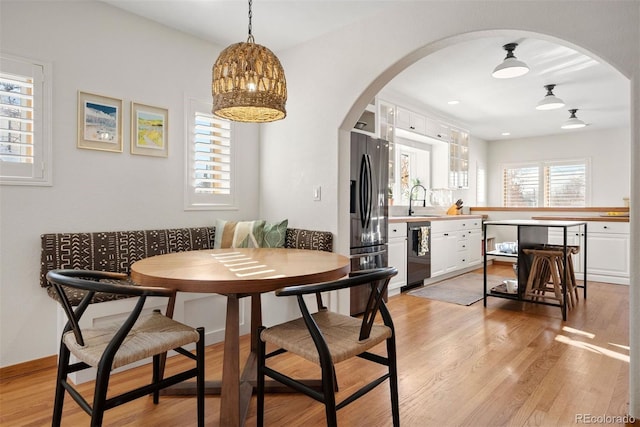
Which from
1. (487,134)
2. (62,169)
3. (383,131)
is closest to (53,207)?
Answer: (62,169)

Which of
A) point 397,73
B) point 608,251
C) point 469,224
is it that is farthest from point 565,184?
point 397,73

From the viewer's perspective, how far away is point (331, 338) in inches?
60.5

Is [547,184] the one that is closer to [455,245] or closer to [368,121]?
[455,245]

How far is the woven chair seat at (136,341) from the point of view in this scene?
4.53 feet

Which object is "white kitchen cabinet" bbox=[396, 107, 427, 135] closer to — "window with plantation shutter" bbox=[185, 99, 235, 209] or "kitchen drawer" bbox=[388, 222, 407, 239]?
"kitchen drawer" bbox=[388, 222, 407, 239]

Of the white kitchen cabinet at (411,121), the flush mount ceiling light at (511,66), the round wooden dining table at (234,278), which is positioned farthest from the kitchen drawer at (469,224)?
Result: the round wooden dining table at (234,278)

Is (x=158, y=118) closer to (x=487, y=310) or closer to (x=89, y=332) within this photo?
(x=89, y=332)

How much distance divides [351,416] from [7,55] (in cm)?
292

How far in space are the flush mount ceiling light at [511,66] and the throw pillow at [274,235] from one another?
2319mm

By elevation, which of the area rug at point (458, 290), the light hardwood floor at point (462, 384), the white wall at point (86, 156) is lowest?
the light hardwood floor at point (462, 384)

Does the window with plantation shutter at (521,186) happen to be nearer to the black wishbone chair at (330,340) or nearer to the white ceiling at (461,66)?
the white ceiling at (461,66)

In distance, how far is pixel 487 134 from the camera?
721cm

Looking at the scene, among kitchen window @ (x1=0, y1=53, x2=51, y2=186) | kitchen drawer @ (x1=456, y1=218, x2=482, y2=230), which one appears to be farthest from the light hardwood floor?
kitchen drawer @ (x1=456, y1=218, x2=482, y2=230)

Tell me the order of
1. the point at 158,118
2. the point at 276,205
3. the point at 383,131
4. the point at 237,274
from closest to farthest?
1. the point at 237,274
2. the point at 158,118
3. the point at 276,205
4. the point at 383,131
